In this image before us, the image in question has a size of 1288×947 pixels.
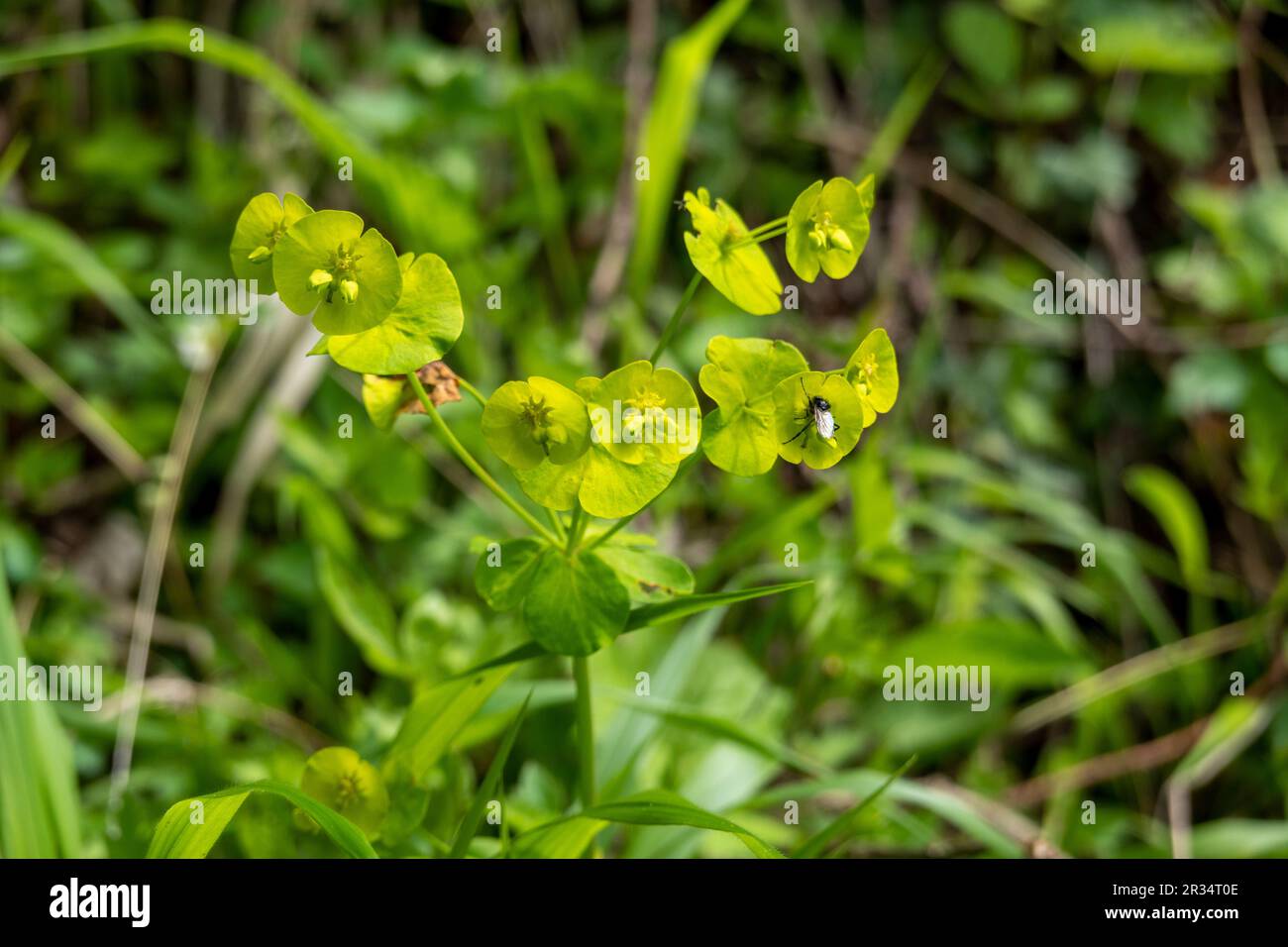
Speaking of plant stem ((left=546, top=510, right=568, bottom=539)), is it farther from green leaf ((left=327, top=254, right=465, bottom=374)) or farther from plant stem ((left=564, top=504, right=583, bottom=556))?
green leaf ((left=327, top=254, right=465, bottom=374))

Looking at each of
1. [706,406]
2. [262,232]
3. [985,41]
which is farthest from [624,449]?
[985,41]

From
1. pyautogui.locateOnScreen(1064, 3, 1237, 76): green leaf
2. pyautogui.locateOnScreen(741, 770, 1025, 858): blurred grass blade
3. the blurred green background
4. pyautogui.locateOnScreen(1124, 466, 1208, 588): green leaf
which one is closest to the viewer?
pyautogui.locateOnScreen(741, 770, 1025, 858): blurred grass blade

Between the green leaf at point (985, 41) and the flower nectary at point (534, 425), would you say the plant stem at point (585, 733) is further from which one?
the green leaf at point (985, 41)

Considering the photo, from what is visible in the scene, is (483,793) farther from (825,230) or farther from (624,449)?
(825,230)

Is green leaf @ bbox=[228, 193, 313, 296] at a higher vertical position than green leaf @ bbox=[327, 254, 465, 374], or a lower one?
higher

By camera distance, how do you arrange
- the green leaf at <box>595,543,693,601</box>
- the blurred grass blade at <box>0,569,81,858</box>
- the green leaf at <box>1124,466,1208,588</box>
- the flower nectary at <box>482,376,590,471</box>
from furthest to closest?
the green leaf at <box>1124,466,1208,588</box>
the blurred grass blade at <box>0,569,81,858</box>
the green leaf at <box>595,543,693,601</box>
the flower nectary at <box>482,376,590,471</box>

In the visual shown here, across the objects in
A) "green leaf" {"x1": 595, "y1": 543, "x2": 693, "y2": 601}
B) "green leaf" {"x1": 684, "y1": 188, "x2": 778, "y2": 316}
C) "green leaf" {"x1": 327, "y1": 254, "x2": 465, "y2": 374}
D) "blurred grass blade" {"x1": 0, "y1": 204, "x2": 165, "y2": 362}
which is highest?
"blurred grass blade" {"x1": 0, "y1": 204, "x2": 165, "y2": 362}

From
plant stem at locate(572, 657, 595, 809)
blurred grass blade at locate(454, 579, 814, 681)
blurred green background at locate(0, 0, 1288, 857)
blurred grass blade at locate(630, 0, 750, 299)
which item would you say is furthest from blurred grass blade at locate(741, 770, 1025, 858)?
blurred grass blade at locate(630, 0, 750, 299)
